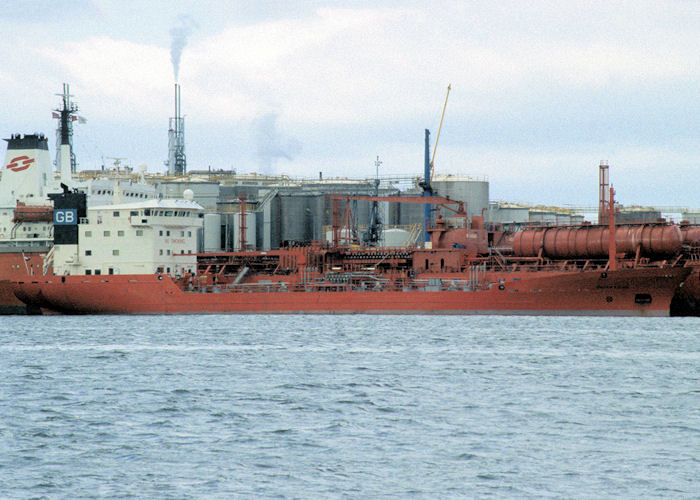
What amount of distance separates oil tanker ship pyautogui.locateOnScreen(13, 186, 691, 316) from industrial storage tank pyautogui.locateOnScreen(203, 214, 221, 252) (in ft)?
66.5

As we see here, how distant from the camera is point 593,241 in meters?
48.6

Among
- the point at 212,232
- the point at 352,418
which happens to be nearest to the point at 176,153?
the point at 212,232

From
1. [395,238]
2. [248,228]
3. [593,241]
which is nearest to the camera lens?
[593,241]

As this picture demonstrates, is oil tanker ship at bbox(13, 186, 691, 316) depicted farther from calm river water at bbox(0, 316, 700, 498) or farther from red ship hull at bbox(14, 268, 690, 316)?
calm river water at bbox(0, 316, 700, 498)

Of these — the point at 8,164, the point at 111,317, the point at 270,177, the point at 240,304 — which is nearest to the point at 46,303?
the point at 111,317

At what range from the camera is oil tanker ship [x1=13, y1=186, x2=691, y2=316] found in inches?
1805

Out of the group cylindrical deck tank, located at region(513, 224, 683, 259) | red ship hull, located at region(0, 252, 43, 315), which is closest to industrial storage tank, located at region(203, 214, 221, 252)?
red ship hull, located at region(0, 252, 43, 315)

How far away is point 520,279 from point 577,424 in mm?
28884

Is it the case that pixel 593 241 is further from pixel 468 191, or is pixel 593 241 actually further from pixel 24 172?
pixel 24 172

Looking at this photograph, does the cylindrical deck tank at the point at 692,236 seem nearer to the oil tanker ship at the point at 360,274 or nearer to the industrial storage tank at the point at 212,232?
the oil tanker ship at the point at 360,274

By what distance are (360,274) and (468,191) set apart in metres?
30.6

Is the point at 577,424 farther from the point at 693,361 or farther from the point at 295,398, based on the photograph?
the point at 693,361

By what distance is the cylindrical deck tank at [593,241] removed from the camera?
46.7m

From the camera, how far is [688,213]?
90.8 meters
